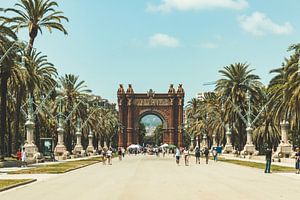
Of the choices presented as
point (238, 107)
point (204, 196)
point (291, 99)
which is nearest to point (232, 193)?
point (204, 196)

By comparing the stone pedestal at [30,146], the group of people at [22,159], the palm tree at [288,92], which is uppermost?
the palm tree at [288,92]

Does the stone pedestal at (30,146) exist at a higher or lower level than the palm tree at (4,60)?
lower

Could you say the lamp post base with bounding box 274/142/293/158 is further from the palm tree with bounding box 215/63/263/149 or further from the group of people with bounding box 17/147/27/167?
the group of people with bounding box 17/147/27/167

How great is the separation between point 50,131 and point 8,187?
65445 millimetres

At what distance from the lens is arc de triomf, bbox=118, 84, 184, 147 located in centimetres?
14562

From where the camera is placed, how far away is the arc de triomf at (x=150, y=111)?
146 metres

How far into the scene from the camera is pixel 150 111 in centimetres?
14762

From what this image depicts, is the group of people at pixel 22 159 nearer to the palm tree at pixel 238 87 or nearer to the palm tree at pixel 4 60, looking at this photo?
the palm tree at pixel 4 60

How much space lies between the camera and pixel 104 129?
118 m

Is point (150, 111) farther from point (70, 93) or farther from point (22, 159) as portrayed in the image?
point (22, 159)

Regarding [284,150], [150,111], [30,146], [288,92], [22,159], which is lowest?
[22,159]

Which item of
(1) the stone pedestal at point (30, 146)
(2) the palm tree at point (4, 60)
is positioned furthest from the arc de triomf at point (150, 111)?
(2) the palm tree at point (4, 60)

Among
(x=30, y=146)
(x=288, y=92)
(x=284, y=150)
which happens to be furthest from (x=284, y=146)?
(x=30, y=146)

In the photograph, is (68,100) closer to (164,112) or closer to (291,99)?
(291,99)
